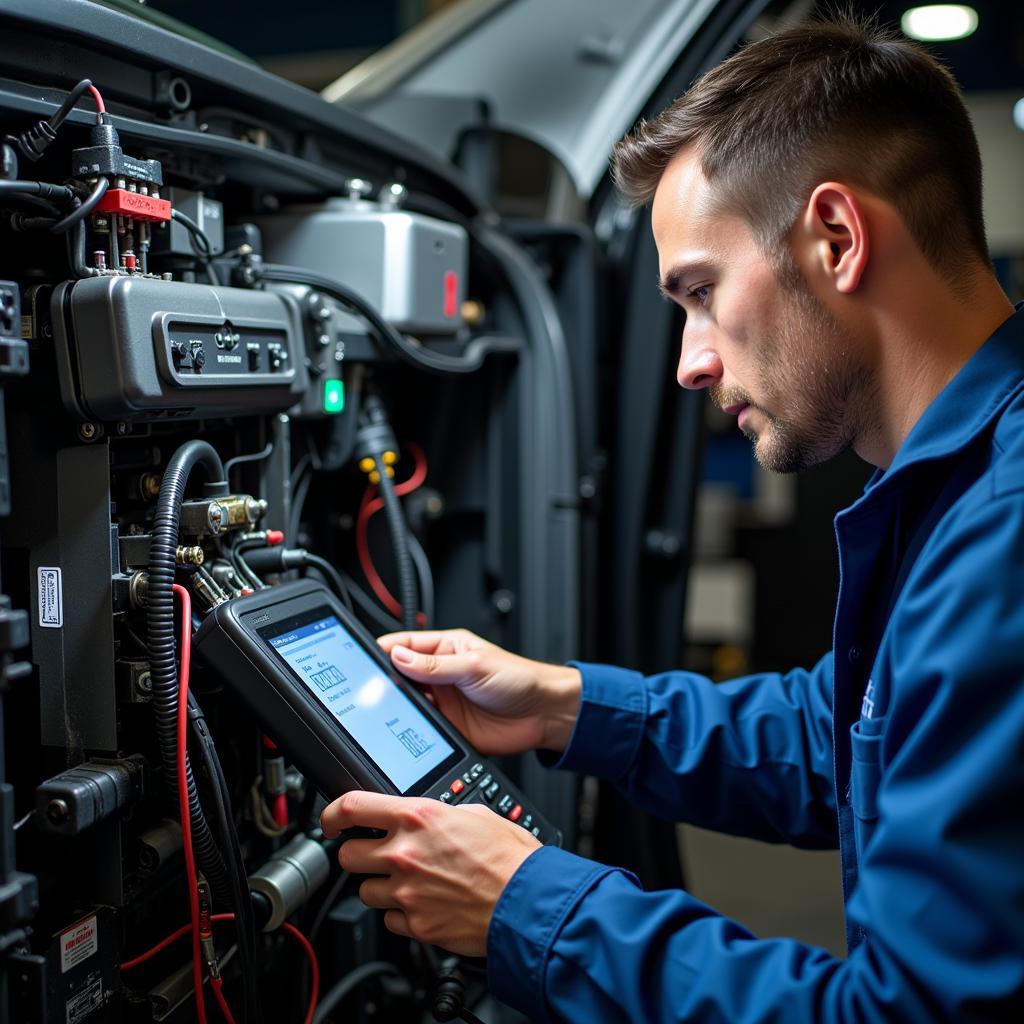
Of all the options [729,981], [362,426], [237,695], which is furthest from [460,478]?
[729,981]

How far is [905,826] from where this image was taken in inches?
30.3

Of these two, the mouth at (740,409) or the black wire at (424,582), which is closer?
the mouth at (740,409)

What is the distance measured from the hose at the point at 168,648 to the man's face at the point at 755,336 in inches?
21.9

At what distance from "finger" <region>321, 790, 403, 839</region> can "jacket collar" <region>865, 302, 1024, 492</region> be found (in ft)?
1.78

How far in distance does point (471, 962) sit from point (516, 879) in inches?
24.8

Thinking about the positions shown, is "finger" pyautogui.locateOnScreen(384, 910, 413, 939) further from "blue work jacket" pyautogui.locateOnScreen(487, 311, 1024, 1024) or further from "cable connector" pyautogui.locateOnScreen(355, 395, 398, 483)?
"cable connector" pyautogui.locateOnScreen(355, 395, 398, 483)

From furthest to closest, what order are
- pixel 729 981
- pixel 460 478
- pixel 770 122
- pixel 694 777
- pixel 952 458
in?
1. pixel 460 478
2. pixel 694 777
3. pixel 770 122
4. pixel 952 458
5. pixel 729 981

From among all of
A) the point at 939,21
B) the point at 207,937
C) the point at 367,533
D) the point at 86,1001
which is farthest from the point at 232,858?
the point at 939,21

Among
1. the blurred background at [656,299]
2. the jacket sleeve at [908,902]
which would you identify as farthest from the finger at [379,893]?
the blurred background at [656,299]

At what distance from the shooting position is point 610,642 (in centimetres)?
208

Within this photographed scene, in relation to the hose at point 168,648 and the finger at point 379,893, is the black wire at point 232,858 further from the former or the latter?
the finger at point 379,893

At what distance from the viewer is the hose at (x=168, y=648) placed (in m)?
1.01

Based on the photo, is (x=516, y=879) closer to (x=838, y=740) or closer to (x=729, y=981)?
(x=729, y=981)

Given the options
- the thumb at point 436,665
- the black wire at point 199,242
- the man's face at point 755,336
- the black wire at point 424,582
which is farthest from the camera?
the black wire at point 424,582
